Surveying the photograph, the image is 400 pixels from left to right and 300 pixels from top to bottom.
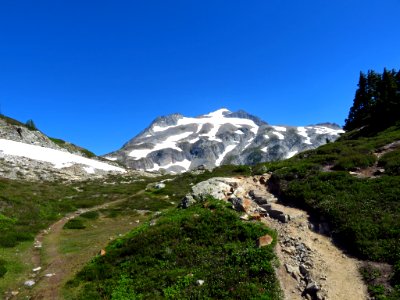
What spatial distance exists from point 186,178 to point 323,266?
50380mm

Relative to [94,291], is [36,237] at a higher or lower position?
higher

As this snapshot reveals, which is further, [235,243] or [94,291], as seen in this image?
[235,243]

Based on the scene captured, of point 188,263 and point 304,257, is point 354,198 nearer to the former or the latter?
point 304,257

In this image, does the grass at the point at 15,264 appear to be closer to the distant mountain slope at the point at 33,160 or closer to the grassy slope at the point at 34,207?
the grassy slope at the point at 34,207

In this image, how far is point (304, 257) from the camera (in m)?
18.7

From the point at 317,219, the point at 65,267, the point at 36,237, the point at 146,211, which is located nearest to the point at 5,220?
the point at 36,237

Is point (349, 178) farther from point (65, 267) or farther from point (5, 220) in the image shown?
point (5, 220)

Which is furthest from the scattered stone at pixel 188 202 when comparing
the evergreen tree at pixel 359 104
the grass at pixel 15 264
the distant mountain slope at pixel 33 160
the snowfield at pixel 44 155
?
the evergreen tree at pixel 359 104

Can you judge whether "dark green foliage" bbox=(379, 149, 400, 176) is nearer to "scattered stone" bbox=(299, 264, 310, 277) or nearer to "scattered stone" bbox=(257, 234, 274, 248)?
"scattered stone" bbox=(257, 234, 274, 248)

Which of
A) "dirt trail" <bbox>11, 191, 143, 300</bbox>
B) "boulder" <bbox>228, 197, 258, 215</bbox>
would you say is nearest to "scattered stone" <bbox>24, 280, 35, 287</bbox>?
"dirt trail" <bbox>11, 191, 143, 300</bbox>

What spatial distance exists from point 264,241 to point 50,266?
13661 millimetres

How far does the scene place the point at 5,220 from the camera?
3141 centimetres

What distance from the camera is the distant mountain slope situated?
6388 centimetres

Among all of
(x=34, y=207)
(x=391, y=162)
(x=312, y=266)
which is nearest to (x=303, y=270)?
(x=312, y=266)
